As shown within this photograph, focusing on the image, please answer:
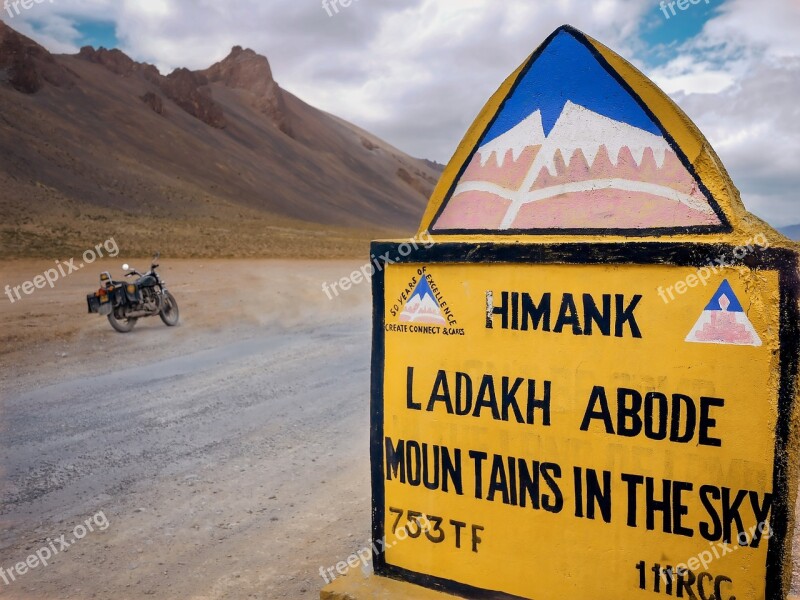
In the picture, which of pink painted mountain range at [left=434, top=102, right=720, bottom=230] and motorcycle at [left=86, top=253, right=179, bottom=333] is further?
motorcycle at [left=86, top=253, right=179, bottom=333]

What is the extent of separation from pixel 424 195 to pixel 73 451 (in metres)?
129

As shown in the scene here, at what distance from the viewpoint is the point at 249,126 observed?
98.4 meters

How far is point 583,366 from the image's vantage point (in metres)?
1.79

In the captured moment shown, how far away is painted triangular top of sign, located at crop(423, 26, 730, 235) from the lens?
181cm

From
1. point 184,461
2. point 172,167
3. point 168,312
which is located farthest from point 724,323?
point 172,167

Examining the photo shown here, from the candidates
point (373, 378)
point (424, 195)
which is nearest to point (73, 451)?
point (373, 378)

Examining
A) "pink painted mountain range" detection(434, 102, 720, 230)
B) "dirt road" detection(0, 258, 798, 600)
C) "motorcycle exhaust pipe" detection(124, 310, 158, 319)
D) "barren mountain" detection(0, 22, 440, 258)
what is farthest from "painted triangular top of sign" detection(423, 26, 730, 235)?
"barren mountain" detection(0, 22, 440, 258)

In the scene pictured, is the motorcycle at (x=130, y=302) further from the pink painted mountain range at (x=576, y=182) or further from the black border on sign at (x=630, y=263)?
the pink painted mountain range at (x=576, y=182)

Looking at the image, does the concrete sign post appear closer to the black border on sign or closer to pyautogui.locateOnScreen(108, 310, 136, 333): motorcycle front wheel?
the black border on sign

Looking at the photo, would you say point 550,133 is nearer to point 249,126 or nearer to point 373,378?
point 373,378

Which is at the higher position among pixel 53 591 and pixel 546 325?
pixel 546 325

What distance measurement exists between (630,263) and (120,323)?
10.8m

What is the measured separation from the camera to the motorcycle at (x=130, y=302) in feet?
36.1

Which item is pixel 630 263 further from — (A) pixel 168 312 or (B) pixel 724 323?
(A) pixel 168 312
